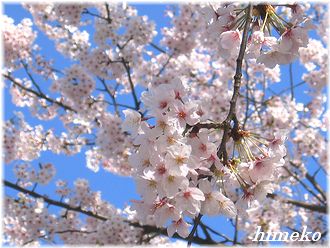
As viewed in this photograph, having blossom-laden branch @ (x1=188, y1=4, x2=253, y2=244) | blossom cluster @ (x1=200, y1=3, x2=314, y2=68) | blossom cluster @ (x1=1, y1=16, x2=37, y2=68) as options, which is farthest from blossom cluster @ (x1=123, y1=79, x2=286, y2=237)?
blossom cluster @ (x1=1, y1=16, x2=37, y2=68)

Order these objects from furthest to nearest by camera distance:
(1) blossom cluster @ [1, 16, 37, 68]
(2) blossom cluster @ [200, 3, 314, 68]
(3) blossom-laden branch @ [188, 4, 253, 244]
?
(1) blossom cluster @ [1, 16, 37, 68] < (2) blossom cluster @ [200, 3, 314, 68] < (3) blossom-laden branch @ [188, 4, 253, 244]

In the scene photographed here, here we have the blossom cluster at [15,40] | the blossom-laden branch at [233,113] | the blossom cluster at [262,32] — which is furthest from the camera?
the blossom cluster at [15,40]

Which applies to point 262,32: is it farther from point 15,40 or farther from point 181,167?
point 15,40

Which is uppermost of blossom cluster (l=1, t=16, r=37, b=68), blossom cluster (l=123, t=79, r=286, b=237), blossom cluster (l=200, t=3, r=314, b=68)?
blossom cluster (l=1, t=16, r=37, b=68)

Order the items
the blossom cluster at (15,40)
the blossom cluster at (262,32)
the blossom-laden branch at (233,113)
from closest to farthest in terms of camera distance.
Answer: the blossom-laden branch at (233,113)
the blossom cluster at (262,32)
the blossom cluster at (15,40)

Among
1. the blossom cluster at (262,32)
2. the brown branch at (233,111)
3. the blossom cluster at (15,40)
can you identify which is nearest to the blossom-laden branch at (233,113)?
the brown branch at (233,111)

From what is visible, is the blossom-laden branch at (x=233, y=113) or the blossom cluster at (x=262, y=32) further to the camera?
the blossom cluster at (x=262, y=32)

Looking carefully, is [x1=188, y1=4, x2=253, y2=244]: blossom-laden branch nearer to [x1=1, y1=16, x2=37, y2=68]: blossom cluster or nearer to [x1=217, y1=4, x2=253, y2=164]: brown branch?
[x1=217, y1=4, x2=253, y2=164]: brown branch

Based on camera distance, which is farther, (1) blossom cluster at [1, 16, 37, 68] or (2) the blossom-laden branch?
(1) blossom cluster at [1, 16, 37, 68]

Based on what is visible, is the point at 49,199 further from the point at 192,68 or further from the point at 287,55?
the point at 287,55

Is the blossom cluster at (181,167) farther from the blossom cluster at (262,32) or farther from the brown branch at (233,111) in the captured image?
the blossom cluster at (262,32)

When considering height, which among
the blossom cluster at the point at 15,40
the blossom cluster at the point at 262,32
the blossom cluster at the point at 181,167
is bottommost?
the blossom cluster at the point at 181,167

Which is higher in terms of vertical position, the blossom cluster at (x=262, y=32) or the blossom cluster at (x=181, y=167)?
the blossom cluster at (x=262, y=32)

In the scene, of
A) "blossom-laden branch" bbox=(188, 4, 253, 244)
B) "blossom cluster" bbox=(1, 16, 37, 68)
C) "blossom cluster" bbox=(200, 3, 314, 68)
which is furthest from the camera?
"blossom cluster" bbox=(1, 16, 37, 68)
